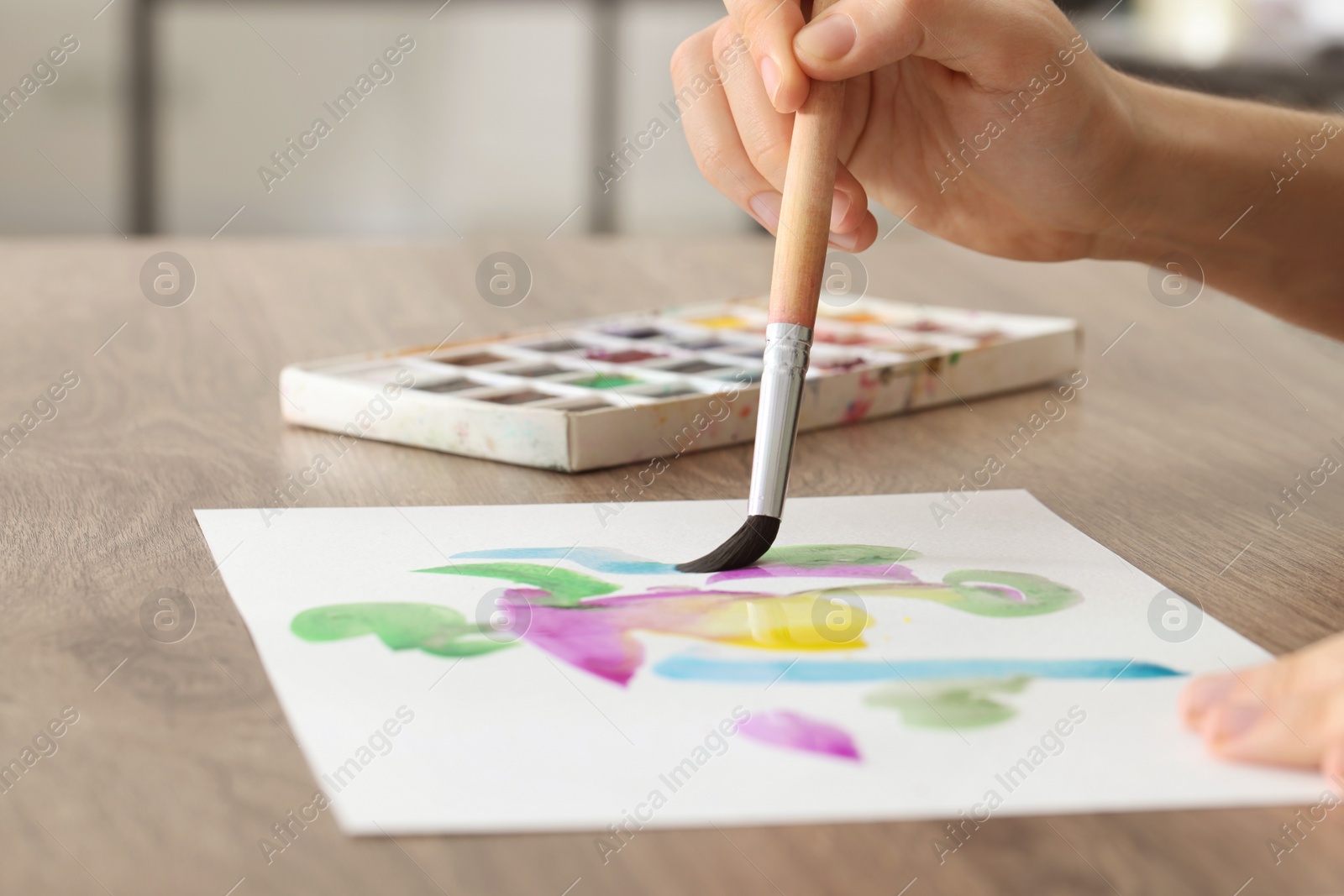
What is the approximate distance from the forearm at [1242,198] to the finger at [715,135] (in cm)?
21

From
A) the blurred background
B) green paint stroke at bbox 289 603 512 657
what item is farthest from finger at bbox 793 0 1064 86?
the blurred background

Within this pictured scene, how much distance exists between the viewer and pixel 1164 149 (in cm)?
79

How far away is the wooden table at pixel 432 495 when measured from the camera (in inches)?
13.3

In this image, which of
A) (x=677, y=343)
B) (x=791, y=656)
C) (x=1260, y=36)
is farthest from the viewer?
(x=1260, y=36)

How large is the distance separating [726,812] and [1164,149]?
22.6 inches

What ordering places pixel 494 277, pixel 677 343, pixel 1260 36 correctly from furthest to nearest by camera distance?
pixel 1260 36
pixel 494 277
pixel 677 343

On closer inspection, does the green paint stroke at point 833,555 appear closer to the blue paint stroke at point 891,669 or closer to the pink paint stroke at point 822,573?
the pink paint stroke at point 822,573

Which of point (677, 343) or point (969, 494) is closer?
point (969, 494)

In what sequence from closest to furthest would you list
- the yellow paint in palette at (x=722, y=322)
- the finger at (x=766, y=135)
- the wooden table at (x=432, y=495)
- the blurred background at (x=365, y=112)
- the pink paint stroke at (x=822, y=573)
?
the wooden table at (x=432, y=495) < the pink paint stroke at (x=822, y=573) < the finger at (x=766, y=135) < the yellow paint in palette at (x=722, y=322) < the blurred background at (x=365, y=112)

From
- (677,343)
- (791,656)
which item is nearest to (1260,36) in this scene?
(677,343)

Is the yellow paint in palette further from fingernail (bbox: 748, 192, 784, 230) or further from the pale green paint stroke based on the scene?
the pale green paint stroke

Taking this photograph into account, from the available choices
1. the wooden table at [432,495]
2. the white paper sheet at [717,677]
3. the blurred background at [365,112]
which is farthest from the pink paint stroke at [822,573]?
the blurred background at [365,112]

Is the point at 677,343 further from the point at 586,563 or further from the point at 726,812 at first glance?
the point at 726,812

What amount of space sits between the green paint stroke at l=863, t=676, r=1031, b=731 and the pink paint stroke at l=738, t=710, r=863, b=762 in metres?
0.02
